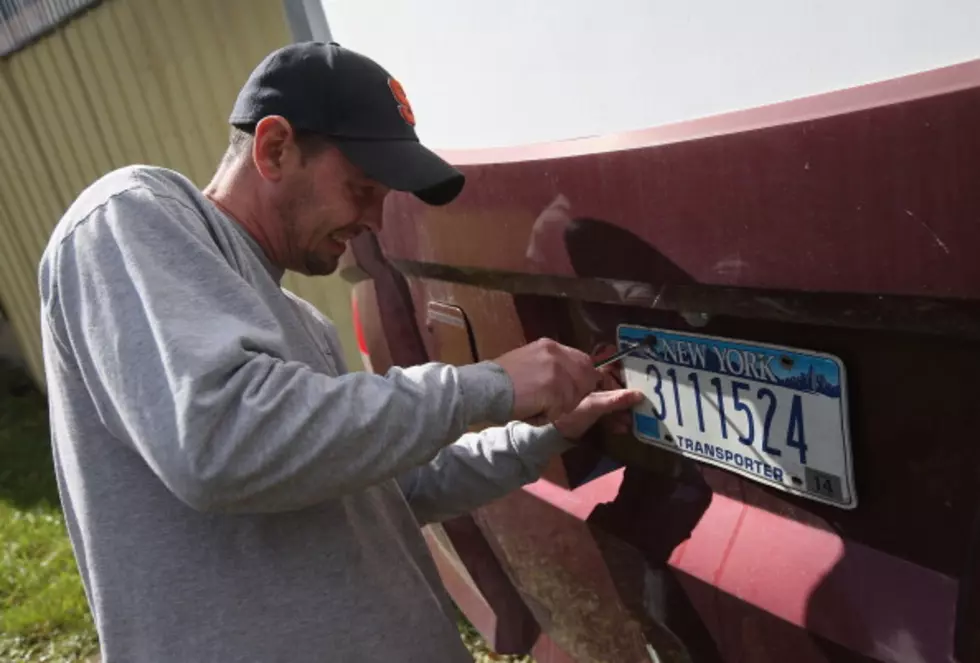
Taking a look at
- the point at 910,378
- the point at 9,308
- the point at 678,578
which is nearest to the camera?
the point at 910,378

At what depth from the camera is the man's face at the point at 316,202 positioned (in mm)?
1302

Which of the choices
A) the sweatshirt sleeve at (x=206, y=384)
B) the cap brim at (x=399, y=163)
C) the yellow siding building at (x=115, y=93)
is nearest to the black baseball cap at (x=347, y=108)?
the cap brim at (x=399, y=163)

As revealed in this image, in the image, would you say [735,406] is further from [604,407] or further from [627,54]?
[627,54]

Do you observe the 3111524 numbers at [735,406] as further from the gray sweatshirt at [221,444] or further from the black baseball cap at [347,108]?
the black baseball cap at [347,108]

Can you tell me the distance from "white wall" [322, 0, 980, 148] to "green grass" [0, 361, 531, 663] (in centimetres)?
165

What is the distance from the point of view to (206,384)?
1010mm

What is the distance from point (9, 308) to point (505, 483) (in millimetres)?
6703

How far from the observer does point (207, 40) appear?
4.11 m

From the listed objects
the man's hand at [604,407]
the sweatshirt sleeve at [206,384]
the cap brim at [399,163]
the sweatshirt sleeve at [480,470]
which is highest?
the cap brim at [399,163]

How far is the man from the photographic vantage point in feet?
3.43

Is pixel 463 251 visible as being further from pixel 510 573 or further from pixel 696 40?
pixel 510 573

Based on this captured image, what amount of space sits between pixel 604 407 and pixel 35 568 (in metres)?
3.72

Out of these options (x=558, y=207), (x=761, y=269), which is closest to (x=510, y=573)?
(x=558, y=207)

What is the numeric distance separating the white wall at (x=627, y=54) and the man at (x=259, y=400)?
0.20 meters
